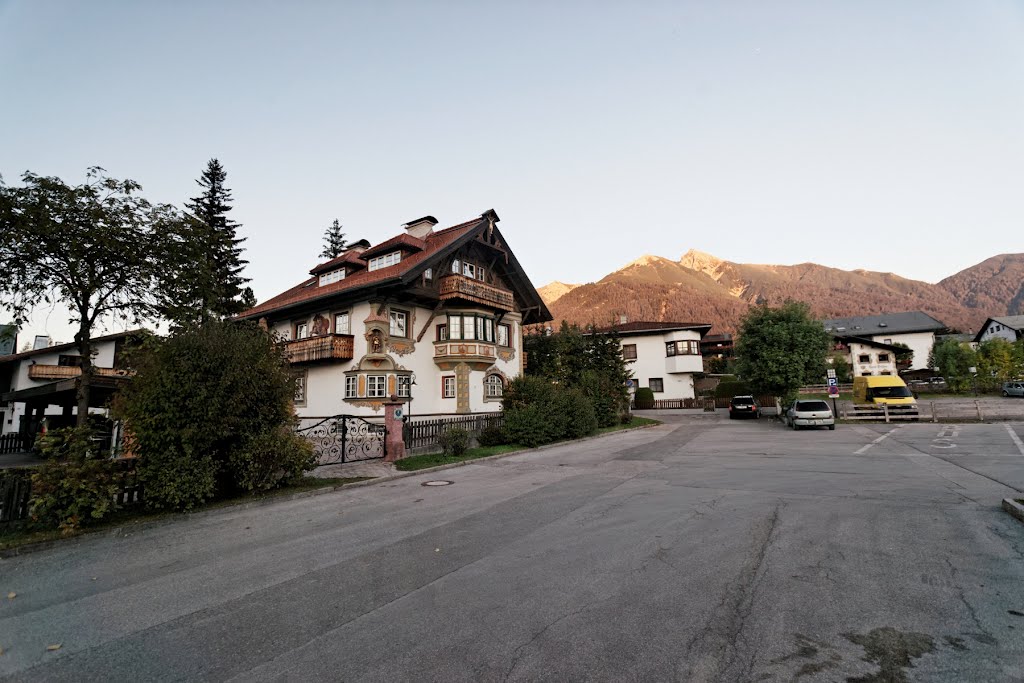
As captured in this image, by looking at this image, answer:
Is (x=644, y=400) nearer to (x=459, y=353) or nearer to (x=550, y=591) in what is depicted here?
(x=459, y=353)

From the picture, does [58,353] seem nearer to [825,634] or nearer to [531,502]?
[531,502]

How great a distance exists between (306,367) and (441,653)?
25.3 m

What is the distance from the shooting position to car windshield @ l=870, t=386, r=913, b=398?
29.2 meters

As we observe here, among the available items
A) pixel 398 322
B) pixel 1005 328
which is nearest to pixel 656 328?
pixel 398 322

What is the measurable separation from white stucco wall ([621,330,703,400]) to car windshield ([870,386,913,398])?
2085 cm

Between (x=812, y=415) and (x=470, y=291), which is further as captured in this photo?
(x=470, y=291)

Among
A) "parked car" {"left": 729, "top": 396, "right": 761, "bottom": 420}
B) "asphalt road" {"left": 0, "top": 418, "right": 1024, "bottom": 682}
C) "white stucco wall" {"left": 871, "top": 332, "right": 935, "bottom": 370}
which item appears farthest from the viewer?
"white stucco wall" {"left": 871, "top": 332, "right": 935, "bottom": 370}

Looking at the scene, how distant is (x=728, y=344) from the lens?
85.6 m

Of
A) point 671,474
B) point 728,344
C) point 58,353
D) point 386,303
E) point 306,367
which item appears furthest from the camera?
point 728,344

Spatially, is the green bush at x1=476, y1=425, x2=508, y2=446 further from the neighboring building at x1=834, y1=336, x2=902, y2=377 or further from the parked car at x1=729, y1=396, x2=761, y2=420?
the neighboring building at x1=834, y1=336, x2=902, y2=377

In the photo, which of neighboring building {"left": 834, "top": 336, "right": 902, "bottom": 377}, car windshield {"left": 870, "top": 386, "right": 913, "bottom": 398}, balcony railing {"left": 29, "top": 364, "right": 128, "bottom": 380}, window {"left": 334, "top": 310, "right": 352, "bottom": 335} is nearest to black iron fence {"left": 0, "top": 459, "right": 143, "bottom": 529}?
window {"left": 334, "top": 310, "right": 352, "bottom": 335}

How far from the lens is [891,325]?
77500 mm

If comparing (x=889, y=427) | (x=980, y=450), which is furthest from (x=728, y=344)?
(x=980, y=450)

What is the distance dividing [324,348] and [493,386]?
9.45m
